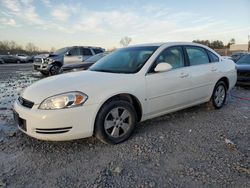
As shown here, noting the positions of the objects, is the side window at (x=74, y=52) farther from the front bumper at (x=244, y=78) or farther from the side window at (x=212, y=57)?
the side window at (x=212, y=57)

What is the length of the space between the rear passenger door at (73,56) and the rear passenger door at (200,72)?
26.8ft

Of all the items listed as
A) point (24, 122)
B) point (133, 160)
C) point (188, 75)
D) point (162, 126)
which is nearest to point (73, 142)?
point (24, 122)

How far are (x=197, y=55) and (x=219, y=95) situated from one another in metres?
1.15

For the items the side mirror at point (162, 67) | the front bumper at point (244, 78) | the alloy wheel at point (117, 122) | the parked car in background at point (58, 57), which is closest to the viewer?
the alloy wheel at point (117, 122)

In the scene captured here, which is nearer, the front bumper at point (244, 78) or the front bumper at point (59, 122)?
the front bumper at point (59, 122)

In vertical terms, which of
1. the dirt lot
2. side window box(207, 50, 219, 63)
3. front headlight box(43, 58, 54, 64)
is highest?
front headlight box(43, 58, 54, 64)

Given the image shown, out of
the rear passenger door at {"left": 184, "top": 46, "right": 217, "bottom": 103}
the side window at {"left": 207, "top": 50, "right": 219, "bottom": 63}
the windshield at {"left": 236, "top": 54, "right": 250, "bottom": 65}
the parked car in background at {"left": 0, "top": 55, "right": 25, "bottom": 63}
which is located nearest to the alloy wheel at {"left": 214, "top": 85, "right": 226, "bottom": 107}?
the rear passenger door at {"left": 184, "top": 46, "right": 217, "bottom": 103}

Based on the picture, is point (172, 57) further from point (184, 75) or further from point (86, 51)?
point (86, 51)

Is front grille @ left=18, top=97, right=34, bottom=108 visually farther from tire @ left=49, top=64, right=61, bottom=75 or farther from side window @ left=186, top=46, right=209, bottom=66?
tire @ left=49, top=64, right=61, bottom=75

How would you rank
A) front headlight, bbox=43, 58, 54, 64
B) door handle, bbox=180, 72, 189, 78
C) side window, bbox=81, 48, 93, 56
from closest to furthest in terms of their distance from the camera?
door handle, bbox=180, 72, 189, 78, side window, bbox=81, 48, 93, 56, front headlight, bbox=43, 58, 54, 64

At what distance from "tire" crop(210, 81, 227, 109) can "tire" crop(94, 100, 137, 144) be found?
7.92 feet

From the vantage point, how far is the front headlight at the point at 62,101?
3.09m

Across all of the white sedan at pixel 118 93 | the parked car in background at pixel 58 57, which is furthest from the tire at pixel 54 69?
the white sedan at pixel 118 93

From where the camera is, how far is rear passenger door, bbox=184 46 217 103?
15.2 feet
